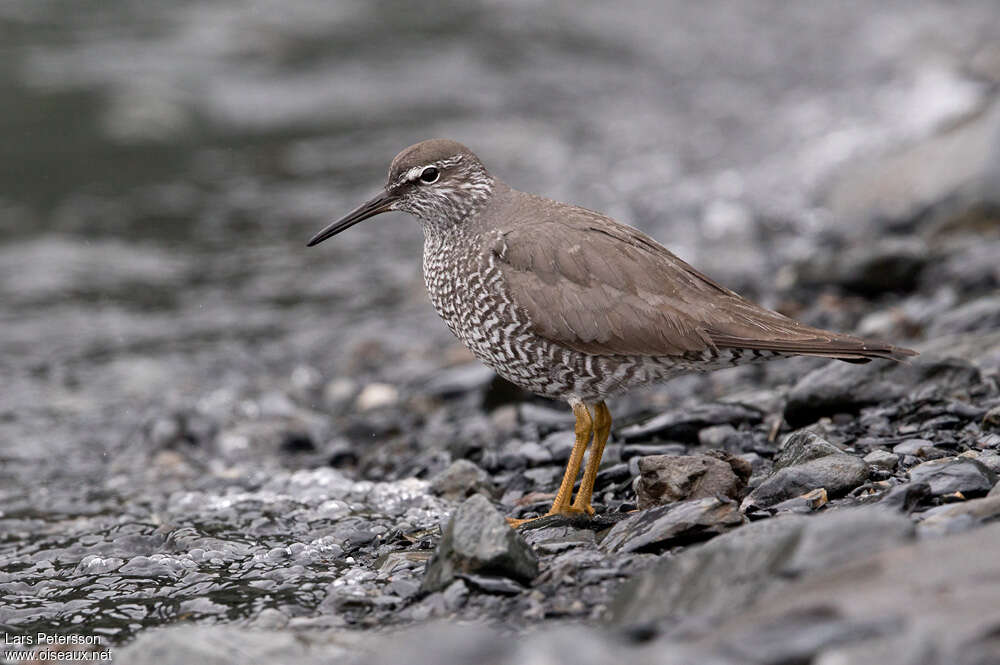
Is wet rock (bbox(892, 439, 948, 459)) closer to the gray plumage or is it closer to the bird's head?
the gray plumage

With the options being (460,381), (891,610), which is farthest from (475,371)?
(891,610)

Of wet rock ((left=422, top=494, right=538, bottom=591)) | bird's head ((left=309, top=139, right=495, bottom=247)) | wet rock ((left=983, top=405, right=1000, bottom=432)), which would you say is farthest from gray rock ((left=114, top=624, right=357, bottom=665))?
wet rock ((left=983, top=405, right=1000, bottom=432))

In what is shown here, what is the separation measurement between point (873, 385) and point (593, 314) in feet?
6.55

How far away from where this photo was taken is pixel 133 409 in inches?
377

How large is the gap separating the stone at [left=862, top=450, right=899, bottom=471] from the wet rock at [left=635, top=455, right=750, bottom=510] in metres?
0.62

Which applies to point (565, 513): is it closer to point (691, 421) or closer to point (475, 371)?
point (691, 421)

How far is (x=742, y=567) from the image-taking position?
390 centimetres

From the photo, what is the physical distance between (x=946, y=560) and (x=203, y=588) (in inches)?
138

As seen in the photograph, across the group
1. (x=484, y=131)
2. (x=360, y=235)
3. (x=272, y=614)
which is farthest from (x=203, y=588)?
(x=484, y=131)

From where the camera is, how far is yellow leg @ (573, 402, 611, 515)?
5.98 meters

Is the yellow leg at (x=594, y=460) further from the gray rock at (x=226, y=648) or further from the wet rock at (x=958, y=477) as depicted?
the gray rock at (x=226, y=648)

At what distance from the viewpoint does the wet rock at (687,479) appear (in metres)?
5.44


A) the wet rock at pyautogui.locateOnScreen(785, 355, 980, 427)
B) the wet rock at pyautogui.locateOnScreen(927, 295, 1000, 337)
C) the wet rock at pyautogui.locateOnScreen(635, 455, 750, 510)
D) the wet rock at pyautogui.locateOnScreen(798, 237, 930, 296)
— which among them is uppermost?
the wet rock at pyautogui.locateOnScreen(798, 237, 930, 296)

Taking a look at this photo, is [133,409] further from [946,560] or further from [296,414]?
[946,560]
